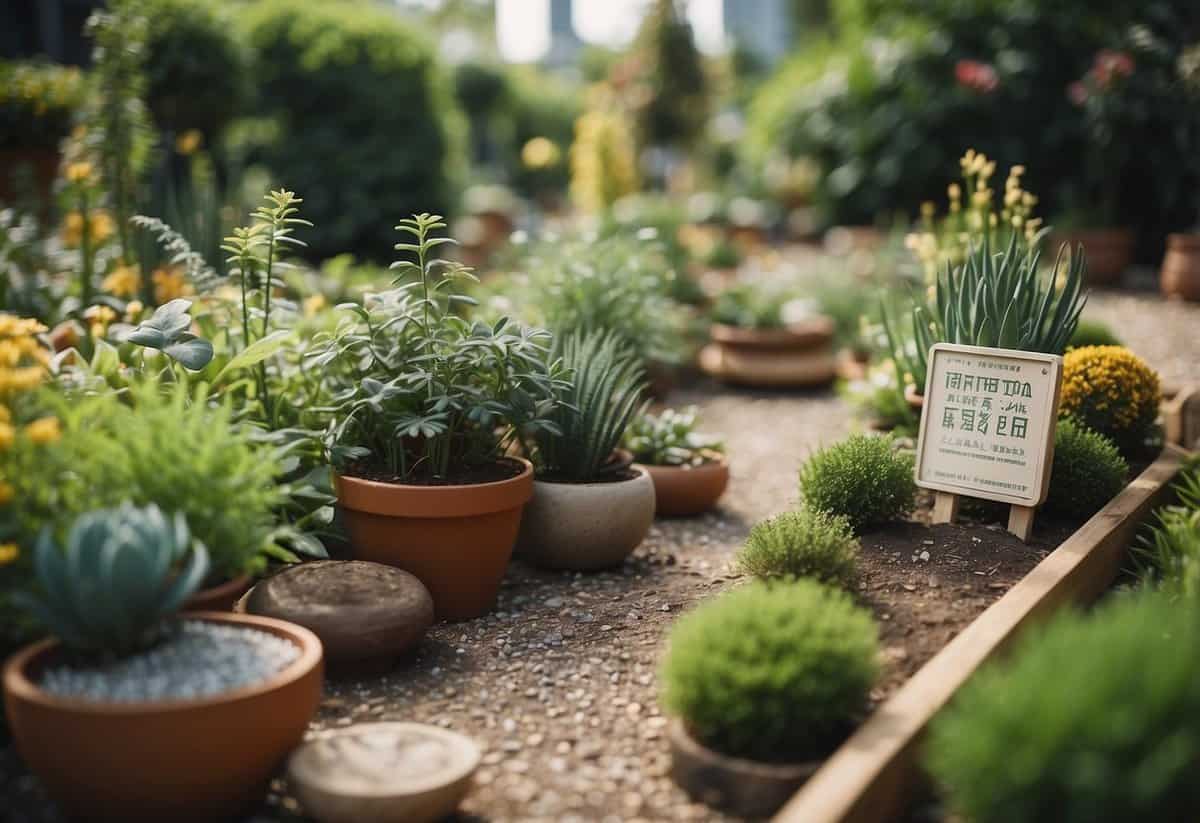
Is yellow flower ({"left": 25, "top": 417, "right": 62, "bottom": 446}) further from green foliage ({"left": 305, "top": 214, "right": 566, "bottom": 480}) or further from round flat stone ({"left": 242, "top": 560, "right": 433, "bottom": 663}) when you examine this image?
green foliage ({"left": 305, "top": 214, "right": 566, "bottom": 480})

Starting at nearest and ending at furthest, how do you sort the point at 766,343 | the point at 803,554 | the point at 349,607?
the point at 349,607 < the point at 803,554 < the point at 766,343

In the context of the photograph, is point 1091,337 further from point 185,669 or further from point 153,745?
point 153,745

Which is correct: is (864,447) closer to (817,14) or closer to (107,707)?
(107,707)

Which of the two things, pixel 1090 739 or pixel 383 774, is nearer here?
pixel 1090 739

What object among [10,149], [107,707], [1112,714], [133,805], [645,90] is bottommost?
[133,805]

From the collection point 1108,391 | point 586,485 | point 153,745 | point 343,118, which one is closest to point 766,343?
point 1108,391

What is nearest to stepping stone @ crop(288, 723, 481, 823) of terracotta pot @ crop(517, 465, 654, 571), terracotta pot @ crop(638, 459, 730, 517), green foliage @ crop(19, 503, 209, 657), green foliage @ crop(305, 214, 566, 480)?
green foliage @ crop(19, 503, 209, 657)

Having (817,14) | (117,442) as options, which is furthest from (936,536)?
(817,14)

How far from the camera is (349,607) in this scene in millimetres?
2920

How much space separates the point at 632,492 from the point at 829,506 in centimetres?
71

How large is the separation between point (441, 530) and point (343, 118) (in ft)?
23.6

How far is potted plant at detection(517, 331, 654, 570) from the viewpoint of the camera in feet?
12.5

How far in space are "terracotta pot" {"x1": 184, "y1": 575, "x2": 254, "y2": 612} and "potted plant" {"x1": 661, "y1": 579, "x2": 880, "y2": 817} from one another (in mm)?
1101

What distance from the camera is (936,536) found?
11.8 feet
